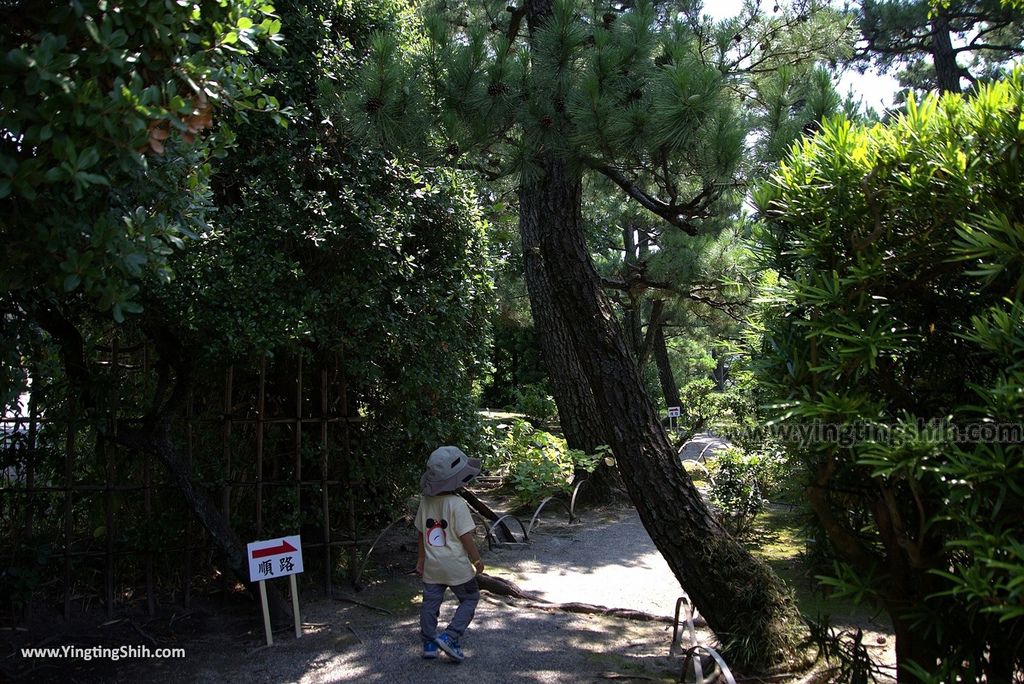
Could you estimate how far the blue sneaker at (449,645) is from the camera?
14.8 ft

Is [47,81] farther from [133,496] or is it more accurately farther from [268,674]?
[133,496]

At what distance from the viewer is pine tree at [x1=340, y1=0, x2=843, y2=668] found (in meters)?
4.29

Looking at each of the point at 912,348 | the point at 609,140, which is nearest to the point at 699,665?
the point at 912,348

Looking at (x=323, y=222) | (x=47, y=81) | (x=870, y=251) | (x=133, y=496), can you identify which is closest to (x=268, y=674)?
(x=133, y=496)

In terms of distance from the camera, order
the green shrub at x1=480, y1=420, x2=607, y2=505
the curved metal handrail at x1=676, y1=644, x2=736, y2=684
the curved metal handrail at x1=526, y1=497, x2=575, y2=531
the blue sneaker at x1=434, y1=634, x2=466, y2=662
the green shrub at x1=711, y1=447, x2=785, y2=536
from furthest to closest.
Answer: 1. the green shrub at x1=480, y1=420, x2=607, y2=505
2. the curved metal handrail at x1=526, y1=497, x2=575, y2=531
3. the green shrub at x1=711, y1=447, x2=785, y2=536
4. the blue sneaker at x1=434, y1=634, x2=466, y2=662
5. the curved metal handrail at x1=676, y1=644, x2=736, y2=684

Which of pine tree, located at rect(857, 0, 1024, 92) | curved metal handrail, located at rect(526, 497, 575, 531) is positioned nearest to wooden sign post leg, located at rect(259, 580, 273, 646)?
curved metal handrail, located at rect(526, 497, 575, 531)

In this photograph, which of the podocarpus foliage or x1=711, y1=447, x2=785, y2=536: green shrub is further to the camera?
x1=711, y1=447, x2=785, y2=536: green shrub

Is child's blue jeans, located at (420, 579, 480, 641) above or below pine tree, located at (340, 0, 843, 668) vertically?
below

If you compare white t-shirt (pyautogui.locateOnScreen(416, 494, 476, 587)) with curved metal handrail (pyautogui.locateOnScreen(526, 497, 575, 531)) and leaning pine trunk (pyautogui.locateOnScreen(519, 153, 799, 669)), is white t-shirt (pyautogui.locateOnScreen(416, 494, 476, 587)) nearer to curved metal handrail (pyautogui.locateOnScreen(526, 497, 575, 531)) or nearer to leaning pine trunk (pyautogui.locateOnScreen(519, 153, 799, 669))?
leaning pine trunk (pyautogui.locateOnScreen(519, 153, 799, 669))

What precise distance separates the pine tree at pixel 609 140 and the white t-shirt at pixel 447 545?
103cm

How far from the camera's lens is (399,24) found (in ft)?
21.5

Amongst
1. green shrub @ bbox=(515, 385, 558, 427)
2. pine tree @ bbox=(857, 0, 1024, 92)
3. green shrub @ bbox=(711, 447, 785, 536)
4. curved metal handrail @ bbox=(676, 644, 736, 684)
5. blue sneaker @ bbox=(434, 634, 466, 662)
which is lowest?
blue sneaker @ bbox=(434, 634, 466, 662)

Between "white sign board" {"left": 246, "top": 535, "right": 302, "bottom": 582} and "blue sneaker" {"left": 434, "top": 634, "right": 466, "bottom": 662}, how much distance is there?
1051mm

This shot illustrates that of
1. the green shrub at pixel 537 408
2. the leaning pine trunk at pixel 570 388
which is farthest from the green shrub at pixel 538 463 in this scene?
the green shrub at pixel 537 408
